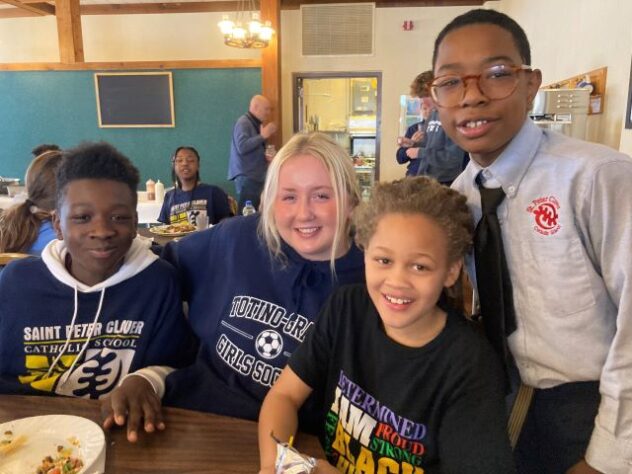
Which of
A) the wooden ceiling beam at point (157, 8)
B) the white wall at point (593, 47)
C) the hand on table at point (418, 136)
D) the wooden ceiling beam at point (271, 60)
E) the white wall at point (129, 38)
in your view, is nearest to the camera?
the white wall at point (593, 47)

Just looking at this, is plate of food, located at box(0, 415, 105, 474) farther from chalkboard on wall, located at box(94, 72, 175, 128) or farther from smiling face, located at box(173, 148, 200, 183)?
chalkboard on wall, located at box(94, 72, 175, 128)

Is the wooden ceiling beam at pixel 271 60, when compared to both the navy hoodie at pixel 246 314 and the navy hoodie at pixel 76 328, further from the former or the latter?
the navy hoodie at pixel 76 328

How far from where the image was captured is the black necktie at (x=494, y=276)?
106 cm

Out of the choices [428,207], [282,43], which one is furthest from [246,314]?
[282,43]

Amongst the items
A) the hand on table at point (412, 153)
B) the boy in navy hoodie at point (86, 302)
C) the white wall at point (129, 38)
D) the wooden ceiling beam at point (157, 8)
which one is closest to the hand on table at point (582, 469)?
the boy in navy hoodie at point (86, 302)

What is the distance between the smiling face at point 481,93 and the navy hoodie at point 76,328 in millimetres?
989

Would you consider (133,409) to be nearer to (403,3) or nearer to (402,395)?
(402,395)

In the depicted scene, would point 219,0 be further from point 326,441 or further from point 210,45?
point 326,441

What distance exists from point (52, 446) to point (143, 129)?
6461 mm

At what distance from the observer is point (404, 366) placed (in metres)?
1.03

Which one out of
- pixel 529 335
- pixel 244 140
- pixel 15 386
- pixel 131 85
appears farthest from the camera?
pixel 131 85

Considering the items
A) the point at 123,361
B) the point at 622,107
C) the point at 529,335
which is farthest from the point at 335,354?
the point at 622,107

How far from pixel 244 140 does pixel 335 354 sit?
4459 mm

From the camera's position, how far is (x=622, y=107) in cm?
311
